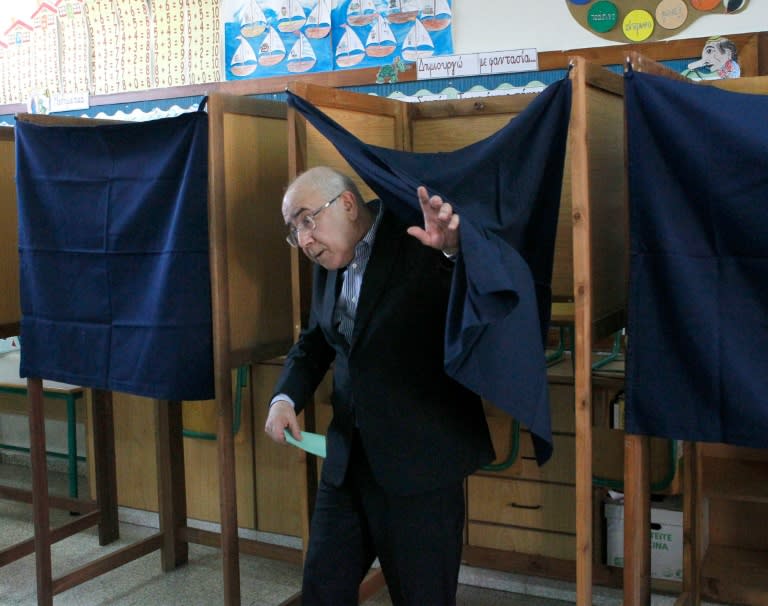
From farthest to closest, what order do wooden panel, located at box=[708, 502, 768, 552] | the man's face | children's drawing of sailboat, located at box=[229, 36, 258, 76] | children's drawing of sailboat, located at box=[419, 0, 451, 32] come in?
1. children's drawing of sailboat, located at box=[229, 36, 258, 76]
2. children's drawing of sailboat, located at box=[419, 0, 451, 32]
3. wooden panel, located at box=[708, 502, 768, 552]
4. the man's face

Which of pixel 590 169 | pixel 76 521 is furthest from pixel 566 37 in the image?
pixel 76 521

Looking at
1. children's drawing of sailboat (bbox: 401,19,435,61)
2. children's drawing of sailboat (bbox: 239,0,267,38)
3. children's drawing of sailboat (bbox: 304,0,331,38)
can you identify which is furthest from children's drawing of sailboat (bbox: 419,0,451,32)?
children's drawing of sailboat (bbox: 239,0,267,38)

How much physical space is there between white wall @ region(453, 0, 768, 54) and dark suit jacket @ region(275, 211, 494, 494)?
5.23ft

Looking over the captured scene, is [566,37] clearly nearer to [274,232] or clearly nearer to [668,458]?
[274,232]

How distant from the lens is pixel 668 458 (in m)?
2.78

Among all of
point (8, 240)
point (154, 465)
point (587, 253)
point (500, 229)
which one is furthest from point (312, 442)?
point (154, 465)

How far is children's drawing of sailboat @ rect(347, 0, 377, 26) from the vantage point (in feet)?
12.0

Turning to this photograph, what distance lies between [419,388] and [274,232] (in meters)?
1.02

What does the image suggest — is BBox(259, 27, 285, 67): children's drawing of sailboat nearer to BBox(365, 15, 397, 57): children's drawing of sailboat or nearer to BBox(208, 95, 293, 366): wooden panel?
BBox(365, 15, 397, 57): children's drawing of sailboat

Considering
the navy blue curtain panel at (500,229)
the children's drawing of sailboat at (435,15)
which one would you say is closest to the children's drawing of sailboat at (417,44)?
the children's drawing of sailboat at (435,15)

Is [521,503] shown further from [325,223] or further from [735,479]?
[325,223]

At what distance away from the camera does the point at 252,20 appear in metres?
3.99

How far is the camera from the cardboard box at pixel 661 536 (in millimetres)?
2953

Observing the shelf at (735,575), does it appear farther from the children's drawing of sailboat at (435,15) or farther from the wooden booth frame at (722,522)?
the children's drawing of sailboat at (435,15)
